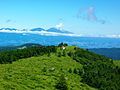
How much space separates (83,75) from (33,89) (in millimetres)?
55737

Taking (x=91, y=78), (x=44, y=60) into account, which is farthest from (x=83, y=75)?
(x=44, y=60)

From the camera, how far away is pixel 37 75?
155625mm

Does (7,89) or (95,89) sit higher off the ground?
(7,89)

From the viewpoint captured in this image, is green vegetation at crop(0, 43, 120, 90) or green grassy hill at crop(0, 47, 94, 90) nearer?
green grassy hill at crop(0, 47, 94, 90)

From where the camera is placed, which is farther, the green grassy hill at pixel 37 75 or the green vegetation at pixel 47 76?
the green vegetation at pixel 47 76

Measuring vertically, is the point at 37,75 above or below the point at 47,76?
above

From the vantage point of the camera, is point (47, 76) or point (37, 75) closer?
point (37, 75)

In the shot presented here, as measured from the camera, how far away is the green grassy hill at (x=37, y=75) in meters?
131

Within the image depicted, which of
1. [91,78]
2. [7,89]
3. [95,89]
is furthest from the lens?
[91,78]

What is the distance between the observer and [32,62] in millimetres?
188875

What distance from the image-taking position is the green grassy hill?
13057 centimetres

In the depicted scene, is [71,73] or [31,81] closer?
[31,81]

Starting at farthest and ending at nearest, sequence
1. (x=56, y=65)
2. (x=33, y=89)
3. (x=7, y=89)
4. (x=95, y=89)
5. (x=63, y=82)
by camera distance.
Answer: (x=56, y=65), (x=95, y=89), (x=63, y=82), (x=33, y=89), (x=7, y=89)

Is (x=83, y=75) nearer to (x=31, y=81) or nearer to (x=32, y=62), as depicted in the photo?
(x=32, y=62)
